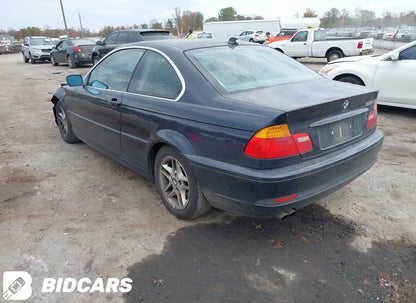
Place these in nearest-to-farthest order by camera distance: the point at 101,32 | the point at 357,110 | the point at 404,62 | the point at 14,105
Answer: the point at 357,110 < the point at 404,62 < the point at 14,105 < the point at 101,32

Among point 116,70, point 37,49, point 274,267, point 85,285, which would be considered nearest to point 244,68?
point 116,70

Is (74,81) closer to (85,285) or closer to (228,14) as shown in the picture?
(85,285)

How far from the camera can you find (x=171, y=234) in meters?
2.97

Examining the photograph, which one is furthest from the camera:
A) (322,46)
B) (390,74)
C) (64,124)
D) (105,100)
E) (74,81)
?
(322,46)

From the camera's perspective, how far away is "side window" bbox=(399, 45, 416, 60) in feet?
21.0

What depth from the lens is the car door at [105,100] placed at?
3650mm

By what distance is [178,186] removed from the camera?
307 cm

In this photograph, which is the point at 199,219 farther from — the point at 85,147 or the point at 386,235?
the point at 85,147

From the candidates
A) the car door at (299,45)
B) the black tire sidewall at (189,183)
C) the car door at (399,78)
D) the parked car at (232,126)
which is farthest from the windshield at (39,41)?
the black tire sidewall at (189,183)

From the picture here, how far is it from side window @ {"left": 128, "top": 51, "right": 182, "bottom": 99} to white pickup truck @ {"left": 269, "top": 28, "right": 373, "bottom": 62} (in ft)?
47.7

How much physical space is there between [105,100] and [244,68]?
64.4 inches

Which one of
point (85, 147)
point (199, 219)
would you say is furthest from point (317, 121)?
point (85, 147)

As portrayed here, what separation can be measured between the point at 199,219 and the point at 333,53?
1552cm

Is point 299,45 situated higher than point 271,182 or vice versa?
point 299,45
